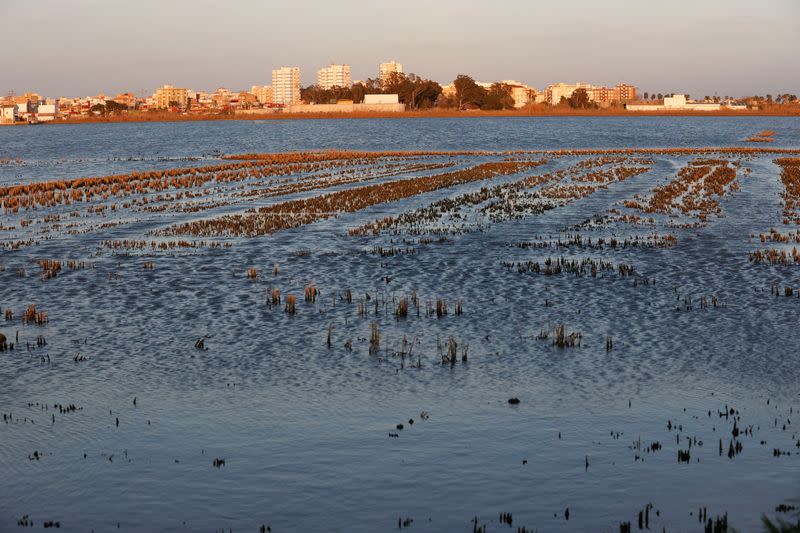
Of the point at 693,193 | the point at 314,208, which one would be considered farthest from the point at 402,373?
the point at 693,193

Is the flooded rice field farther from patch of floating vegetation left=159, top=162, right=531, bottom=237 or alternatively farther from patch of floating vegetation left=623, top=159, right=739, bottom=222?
patch of floating vegetation left=623, top=159, right=739, bottom=222

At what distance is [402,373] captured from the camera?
20.1m

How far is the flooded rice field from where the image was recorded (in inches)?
523

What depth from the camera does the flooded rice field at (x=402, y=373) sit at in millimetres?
13281

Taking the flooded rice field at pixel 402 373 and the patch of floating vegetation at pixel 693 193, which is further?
the patch of floating vegetation at pixel 693 193

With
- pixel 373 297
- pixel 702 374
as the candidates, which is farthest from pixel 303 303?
pixel 702 374

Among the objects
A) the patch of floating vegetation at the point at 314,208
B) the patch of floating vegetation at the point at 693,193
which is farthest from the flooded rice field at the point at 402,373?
the patch of floating vegetation at the point at 693,193

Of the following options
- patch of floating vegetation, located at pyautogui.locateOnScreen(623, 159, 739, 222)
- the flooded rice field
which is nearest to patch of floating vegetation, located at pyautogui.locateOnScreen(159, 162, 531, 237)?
the flooded rice field

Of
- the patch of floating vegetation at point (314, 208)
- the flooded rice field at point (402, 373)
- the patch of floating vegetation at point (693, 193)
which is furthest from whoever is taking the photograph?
the patch of floating vegetation at point (693, 193)

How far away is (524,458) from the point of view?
1487 centimetres

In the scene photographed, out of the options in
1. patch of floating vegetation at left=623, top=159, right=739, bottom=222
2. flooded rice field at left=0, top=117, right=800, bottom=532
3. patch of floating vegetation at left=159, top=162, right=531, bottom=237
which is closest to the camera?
flooded rice field at left=0, top=117, right=800, bottom=532

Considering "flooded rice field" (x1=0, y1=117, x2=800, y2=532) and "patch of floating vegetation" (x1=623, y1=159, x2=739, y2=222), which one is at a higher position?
"patch of floating vegetation" (x1=623, y1=159, x2=739, y2=222)

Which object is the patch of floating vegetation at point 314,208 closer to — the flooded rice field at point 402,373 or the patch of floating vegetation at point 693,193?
the flooded rice field at point 402,373

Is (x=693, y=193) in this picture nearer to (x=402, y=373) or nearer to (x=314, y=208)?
(x=314, y=208)
